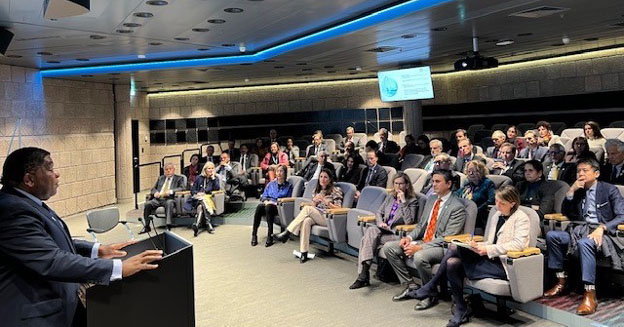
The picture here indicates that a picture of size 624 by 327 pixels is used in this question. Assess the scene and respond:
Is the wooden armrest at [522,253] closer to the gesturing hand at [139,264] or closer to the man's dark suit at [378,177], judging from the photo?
the gesturing hand at [139,264]

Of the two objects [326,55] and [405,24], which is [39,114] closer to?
[326,55]

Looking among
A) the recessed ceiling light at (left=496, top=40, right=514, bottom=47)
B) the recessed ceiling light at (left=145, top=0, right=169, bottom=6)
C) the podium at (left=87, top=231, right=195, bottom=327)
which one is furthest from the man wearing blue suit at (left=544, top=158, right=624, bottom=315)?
the recessed ceiling light at (left=496, top=40, right=514, bottom=47)

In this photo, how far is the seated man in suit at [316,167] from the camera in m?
8.97

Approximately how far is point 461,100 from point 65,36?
1184 centimetres

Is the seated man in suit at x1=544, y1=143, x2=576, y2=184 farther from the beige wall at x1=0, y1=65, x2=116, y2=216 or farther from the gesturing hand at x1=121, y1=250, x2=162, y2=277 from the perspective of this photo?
the beige wall at x1=0, y1=65, x2=116, y2=216

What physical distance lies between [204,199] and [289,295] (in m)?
4.15

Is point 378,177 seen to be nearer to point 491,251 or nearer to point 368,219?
point 368,219

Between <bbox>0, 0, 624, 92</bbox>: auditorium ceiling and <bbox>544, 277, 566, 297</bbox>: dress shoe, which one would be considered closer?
<bbox>544, 277, 566, 297</bbox>: dress shoe

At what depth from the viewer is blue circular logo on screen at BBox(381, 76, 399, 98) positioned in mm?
12906

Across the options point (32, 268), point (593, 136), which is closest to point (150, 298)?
point (32, 268)

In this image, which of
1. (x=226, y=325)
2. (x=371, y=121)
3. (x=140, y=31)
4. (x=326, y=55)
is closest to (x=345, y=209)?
(x=226, y=325)

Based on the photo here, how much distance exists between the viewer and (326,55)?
409 inches

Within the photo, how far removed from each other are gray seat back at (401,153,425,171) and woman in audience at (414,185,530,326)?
4528mm

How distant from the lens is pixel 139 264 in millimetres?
2115
